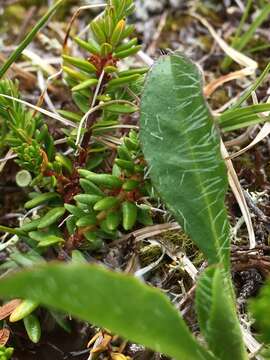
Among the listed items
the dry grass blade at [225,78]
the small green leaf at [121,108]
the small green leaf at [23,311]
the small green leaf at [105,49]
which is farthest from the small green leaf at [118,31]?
the small green leaf at [23,311]

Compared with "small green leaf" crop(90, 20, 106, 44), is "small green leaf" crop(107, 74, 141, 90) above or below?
below

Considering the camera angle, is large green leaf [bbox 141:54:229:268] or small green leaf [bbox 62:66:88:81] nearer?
large green leaf [bbox 141:54:229:268]

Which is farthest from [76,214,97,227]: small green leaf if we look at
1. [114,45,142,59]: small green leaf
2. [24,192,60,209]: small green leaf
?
[114,45,142,59]: small green leaf

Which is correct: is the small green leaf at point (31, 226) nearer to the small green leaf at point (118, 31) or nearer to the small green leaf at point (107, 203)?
the small green leaf at point (107, 203)

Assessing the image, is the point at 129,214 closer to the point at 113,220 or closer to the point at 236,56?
the point at 113,220

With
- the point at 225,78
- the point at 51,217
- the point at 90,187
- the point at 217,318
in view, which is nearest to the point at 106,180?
the point at 90,187

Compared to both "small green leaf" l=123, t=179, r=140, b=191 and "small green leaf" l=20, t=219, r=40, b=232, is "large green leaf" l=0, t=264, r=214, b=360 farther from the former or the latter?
"small green leaf" l=20, t=219, r=40, b=232

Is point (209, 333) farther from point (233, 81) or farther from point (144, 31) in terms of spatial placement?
point (144, 31)
